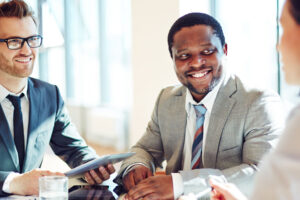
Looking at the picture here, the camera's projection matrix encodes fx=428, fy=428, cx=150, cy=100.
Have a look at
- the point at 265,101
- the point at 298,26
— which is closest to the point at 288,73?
the point at 298,26

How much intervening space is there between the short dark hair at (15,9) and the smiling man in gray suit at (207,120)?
827 mm

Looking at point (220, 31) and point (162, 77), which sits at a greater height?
point (220, 31)

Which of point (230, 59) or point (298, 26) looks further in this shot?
point (230, 59)

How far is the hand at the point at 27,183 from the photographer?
1799mm

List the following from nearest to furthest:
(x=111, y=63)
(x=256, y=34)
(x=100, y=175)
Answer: (x=100, y=175) → (x=256, y=34) → (x=111, y=63)

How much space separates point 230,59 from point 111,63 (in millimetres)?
3151

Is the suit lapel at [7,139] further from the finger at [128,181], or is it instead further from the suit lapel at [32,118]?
the finger at [128,181]

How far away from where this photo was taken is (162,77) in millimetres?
4734

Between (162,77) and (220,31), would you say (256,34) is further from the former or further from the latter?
(220,31)

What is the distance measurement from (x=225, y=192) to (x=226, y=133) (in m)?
0.62

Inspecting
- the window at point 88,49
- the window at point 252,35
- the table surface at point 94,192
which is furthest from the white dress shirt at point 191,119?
the window at point 88,49

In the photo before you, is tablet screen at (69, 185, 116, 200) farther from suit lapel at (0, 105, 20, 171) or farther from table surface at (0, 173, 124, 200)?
suit lapel at (0, 105, 20, 171)

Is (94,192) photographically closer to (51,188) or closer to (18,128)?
(51,188)

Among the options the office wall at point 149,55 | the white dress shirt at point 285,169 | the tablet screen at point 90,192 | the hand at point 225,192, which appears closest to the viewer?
the white dress shirt at point 285,169
